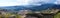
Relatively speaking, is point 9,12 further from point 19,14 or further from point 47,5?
point 47,5

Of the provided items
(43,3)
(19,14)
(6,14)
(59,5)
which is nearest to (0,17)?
(6,14)

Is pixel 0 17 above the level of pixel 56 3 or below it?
below

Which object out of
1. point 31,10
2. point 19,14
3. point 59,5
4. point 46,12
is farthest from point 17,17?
point 59,5

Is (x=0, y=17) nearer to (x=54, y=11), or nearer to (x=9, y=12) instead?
(x=9, y=12)

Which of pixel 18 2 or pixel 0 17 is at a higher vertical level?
pixel 18 2

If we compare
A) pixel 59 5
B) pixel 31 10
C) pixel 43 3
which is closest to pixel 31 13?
pixel 31 10

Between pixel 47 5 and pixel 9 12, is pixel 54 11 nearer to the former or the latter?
pixel 47 5

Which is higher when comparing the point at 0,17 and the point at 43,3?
the point at 43,3

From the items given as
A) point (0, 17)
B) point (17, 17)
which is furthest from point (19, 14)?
point (0, 17)
